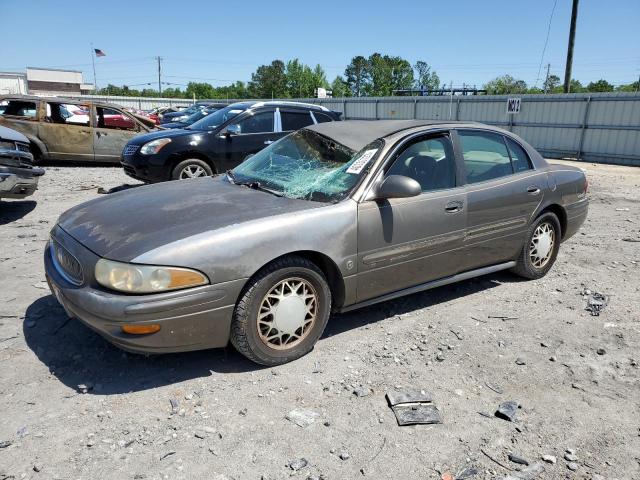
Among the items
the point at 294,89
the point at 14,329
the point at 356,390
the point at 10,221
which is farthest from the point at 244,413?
the point at 294,89

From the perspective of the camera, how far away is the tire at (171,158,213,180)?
8.09 metres

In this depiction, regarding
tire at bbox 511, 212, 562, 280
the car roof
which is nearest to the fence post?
tire at bbox 511, 212, 562, 280

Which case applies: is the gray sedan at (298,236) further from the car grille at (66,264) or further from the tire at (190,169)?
the tire at (190,169)

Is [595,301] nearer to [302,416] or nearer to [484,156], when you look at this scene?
[484,156]

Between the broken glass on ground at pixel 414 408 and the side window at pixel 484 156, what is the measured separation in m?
1.99

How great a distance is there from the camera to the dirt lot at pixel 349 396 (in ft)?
7.93

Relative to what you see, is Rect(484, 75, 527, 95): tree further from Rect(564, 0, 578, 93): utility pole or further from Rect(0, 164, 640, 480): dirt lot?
Rect(0, 164, 640, 480): dirt lot

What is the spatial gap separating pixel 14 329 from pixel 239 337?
188cm

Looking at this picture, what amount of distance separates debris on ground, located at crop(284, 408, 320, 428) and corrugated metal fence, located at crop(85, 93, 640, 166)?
18.1m

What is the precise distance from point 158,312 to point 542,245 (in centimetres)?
388

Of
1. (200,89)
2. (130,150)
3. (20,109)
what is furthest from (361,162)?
(200,89)

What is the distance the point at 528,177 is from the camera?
4.65 metres

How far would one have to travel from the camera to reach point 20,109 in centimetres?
1086

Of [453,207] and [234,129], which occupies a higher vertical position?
[234,129]
